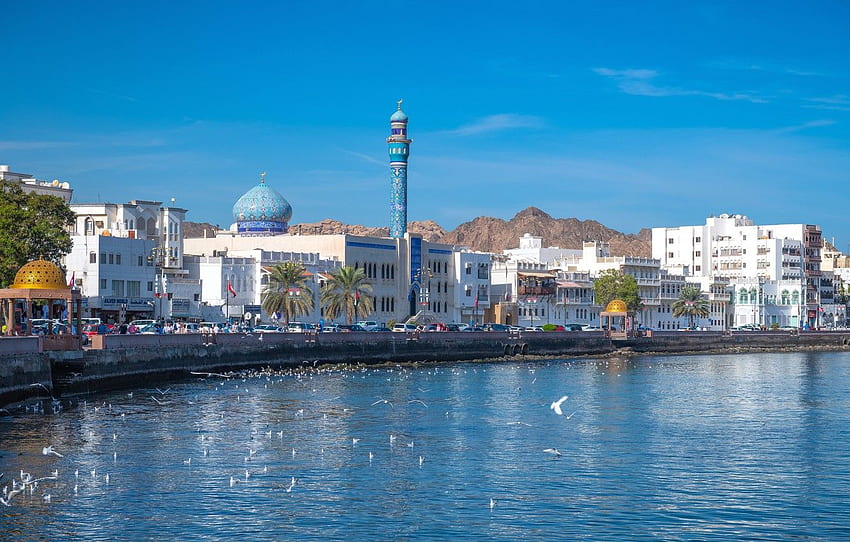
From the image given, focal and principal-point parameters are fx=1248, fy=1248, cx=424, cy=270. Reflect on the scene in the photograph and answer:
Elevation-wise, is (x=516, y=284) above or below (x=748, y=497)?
above

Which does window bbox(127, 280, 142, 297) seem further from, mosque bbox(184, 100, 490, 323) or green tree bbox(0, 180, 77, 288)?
green tree bbox(0, 180, 77, 288)

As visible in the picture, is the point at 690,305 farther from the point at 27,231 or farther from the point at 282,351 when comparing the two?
the point at 27,231

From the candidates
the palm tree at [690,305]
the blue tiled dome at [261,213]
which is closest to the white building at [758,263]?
the palm tree at [690,305]

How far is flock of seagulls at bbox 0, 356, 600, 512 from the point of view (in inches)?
1432

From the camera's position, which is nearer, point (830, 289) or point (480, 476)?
point (480, 476)

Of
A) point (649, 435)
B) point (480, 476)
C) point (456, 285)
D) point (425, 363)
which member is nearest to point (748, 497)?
point (480, 476)

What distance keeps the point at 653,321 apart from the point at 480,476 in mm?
129377

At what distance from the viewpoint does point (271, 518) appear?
105ft

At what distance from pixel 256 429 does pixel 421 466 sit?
10819mm

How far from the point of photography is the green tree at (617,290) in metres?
149

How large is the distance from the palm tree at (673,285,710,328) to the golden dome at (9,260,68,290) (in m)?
114

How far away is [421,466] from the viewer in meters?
39.9

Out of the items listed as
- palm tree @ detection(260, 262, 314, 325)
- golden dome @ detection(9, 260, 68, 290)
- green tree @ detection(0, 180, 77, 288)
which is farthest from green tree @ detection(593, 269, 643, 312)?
golden dome @ detection(9, 260, 68, 290)

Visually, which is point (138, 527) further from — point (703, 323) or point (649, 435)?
point (703, 323)
